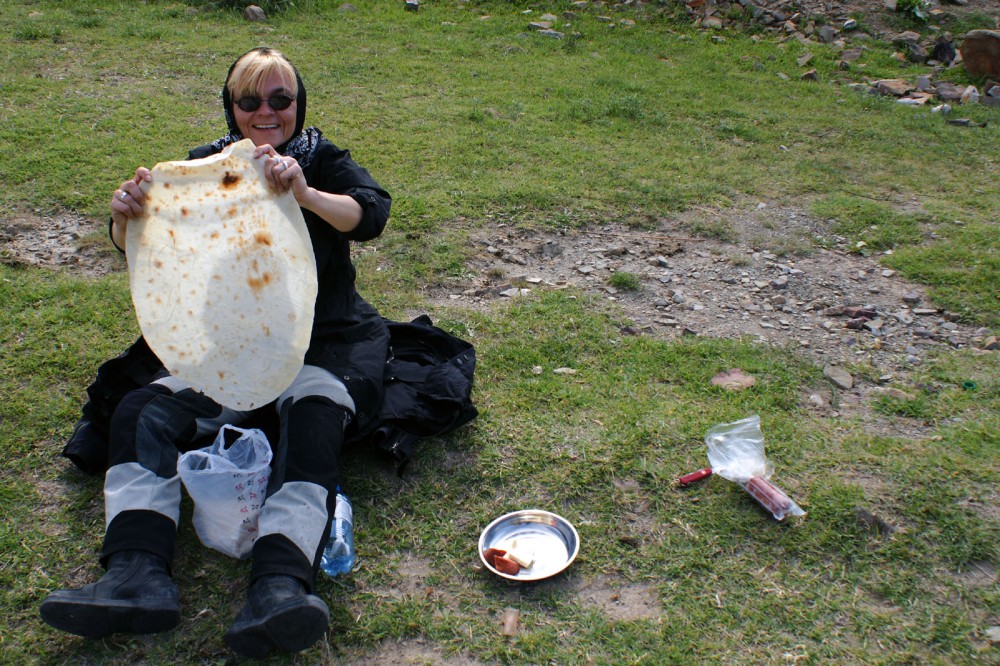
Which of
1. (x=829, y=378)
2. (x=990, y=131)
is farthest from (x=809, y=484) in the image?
(x=990, y=131)

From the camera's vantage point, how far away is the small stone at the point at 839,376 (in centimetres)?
377

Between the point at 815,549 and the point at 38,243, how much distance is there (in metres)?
4.33

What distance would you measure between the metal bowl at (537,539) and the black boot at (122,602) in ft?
3.14

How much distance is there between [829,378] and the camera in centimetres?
382

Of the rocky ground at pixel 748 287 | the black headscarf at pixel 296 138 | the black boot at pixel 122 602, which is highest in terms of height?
the black headscarf at pixel 296 138

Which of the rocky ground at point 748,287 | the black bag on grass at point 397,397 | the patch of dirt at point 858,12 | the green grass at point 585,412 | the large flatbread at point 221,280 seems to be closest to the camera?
the green grass at point 585,412

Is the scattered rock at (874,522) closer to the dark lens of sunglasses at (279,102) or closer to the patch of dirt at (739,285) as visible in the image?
the patch of dirt at (739,285)

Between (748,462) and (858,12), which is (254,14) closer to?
(858,12)

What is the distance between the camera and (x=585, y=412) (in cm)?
350

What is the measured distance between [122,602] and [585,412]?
6.19 feet

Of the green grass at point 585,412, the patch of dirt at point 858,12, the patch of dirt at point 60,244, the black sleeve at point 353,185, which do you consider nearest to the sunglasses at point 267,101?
the black sleeve at point 353,185

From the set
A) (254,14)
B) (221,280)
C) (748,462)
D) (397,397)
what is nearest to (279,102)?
(221,280)

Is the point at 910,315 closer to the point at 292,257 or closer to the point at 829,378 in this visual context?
the point at 829,378

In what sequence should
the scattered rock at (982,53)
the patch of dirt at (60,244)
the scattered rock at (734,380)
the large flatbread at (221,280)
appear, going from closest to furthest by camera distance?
the large flatbread at (221,280)
the scattered rock at (734,380)
the patch of dirt at (60,244)
the scattered rock at (982,53)
